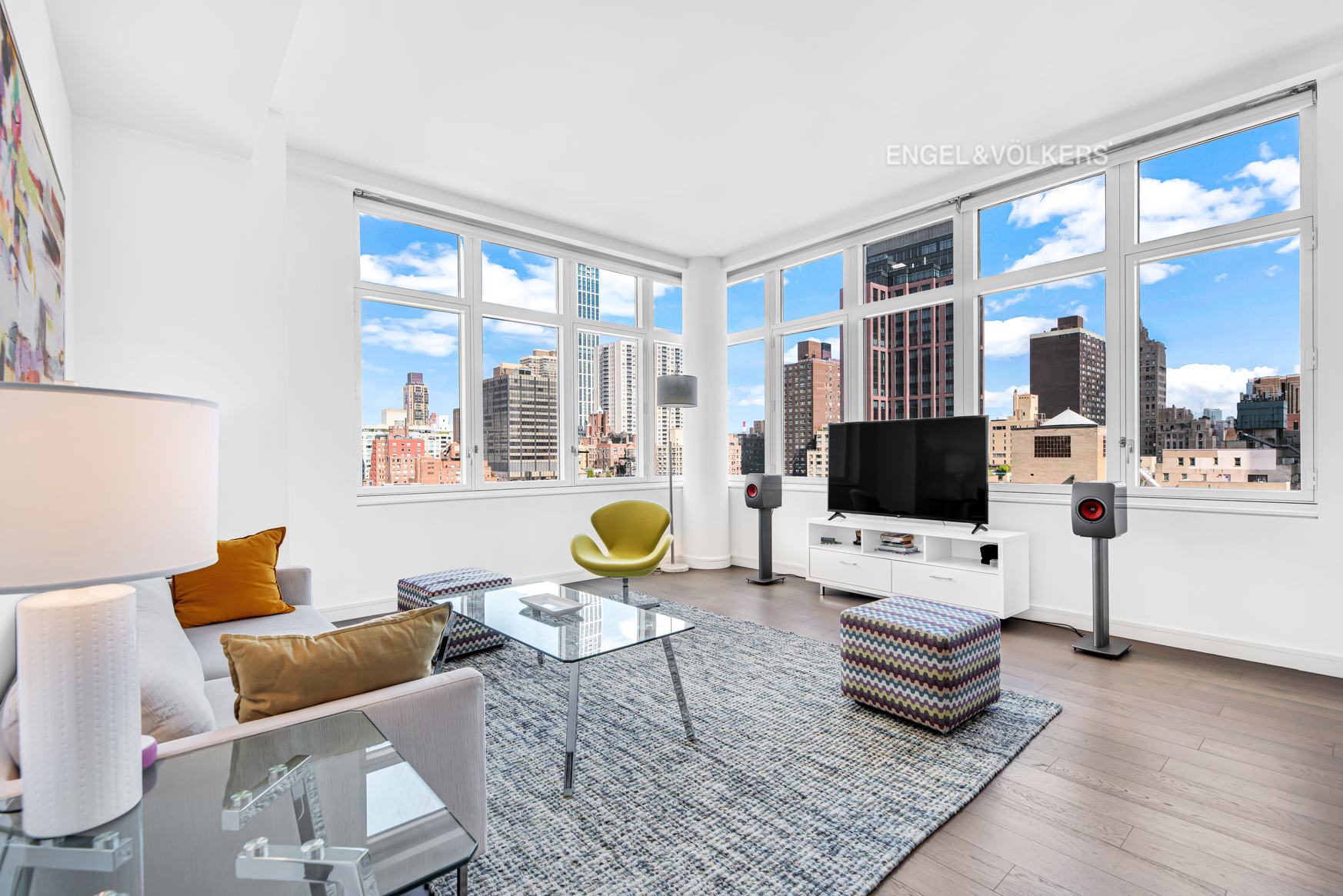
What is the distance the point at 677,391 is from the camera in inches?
227

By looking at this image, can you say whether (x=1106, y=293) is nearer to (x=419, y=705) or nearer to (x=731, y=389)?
(x=731, y=389)

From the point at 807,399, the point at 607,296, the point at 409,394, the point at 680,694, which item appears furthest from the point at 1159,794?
the point at 607,296

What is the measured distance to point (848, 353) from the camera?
5.54m

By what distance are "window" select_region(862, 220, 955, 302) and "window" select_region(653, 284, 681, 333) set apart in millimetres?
2005

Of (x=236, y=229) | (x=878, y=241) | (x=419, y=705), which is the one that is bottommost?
(x=419, y=705)

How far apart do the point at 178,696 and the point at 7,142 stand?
5.00 feet

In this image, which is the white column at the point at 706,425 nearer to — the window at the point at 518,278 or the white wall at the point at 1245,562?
the window at the point at 518,278

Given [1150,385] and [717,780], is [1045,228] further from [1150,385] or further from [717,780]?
[717,780]

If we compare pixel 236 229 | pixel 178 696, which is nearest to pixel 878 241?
pixel 236 229

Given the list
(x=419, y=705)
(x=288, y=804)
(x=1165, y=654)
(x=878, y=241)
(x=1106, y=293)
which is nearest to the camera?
(x=288, y=804)

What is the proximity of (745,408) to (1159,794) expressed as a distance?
15.2ft

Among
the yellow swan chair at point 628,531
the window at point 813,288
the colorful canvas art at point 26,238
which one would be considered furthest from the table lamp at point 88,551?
the window at point 813,288

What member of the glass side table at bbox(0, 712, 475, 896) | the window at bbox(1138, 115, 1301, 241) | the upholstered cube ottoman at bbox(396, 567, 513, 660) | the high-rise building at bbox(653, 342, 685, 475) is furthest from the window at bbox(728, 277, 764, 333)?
the glass side table at bbox(0, 712, 475, 896)

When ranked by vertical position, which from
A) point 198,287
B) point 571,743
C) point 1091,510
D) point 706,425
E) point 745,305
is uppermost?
point 745,305
